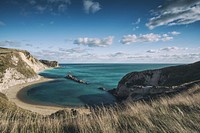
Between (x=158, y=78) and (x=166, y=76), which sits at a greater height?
(x=166, y=76)

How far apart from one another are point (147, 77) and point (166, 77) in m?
5.52

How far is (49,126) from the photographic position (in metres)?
5.04

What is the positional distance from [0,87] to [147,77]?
4869cm

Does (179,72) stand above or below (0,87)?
above

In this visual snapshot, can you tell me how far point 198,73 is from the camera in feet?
117

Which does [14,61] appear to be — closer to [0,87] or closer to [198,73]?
[0,87]

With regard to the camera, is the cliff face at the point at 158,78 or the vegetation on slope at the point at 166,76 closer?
the cliff face at the point at 158,78

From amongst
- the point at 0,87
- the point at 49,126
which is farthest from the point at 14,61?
the point at 49,126

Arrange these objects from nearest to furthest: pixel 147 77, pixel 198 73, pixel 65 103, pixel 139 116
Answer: pixel 139 116 < pixel 198 73 < pixel 65 103 < pixel 147 77

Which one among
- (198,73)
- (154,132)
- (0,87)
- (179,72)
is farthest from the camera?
(0,87)

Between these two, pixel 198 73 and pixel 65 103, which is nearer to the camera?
pixel 198 73

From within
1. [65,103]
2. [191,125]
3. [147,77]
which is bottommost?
[65,103]

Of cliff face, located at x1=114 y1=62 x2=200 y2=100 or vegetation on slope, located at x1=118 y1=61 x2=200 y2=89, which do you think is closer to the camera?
cliff face, located at x1=114 y1=62 x2=200 y2=100

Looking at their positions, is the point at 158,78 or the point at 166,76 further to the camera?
the point at 158,78
